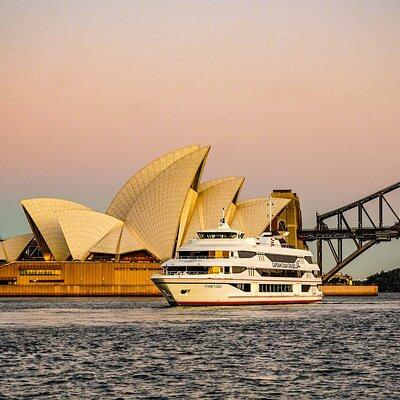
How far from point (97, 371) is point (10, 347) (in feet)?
44.8

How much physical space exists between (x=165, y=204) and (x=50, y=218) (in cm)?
2448

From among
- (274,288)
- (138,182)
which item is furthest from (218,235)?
(138,182)

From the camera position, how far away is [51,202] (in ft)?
630

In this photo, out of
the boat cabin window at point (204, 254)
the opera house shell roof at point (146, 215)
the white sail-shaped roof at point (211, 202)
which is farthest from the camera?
the white sail-shaped roof at point (211, 202)

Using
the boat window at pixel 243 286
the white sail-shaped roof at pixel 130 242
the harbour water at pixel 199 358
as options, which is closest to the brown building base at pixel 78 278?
the white sail-shaped roof at pixel 130 242

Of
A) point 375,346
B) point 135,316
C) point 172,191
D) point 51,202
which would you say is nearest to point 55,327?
point 135,316

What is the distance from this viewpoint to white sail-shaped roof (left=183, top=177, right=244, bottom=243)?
18862 cm

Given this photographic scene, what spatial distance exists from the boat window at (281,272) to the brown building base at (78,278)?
5949 cm

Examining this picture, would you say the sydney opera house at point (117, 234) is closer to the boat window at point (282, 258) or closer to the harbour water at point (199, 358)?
the boat window at point (282, 258)

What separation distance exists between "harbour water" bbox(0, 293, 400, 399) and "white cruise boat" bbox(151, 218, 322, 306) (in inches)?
619

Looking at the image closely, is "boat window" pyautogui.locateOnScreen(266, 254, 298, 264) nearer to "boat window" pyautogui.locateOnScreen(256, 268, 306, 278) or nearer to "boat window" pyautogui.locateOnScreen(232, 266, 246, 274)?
"boat window" pyautogui.locateOnScreen(256, 268, 306, 278)

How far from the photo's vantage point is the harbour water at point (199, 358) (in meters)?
48.2

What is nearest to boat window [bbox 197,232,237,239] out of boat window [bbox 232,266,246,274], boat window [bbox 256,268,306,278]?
boat window [bbox 232,266,246,274]

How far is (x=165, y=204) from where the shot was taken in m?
179
